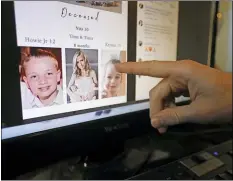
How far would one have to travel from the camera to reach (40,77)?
1.02 feet

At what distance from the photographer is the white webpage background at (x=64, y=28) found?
0.95ft

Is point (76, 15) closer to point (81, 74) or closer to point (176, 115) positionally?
point (81, 74)

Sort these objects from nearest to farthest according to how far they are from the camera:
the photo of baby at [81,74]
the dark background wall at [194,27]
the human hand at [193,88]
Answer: the human hand at [193,88] < the photo of baby at [81,74] < the dark background wall at [194,27]

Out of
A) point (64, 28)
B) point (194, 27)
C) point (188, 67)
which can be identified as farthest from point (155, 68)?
point (194, 27)

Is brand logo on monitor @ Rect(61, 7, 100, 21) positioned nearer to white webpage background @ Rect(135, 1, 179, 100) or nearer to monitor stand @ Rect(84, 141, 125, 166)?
white webpage background @ Rect(135, 1, 179, 100)

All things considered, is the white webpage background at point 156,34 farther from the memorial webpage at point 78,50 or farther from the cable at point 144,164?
the cable at point 144,164

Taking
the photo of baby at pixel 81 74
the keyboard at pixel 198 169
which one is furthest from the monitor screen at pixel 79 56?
the keyboard at pixel 198 169

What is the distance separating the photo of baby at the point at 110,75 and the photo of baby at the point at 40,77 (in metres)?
0.07

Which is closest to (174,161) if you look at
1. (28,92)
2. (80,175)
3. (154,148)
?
(154,148)

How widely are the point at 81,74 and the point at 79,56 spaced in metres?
0.03

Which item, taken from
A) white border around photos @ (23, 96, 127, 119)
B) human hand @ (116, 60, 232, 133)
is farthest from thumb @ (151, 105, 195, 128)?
white border around photos @ (23, 96, 127, 119)

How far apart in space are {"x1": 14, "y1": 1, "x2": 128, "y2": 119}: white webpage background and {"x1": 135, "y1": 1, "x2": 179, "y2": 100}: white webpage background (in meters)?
0.04

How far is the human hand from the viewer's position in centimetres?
23

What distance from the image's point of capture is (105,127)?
1.26 ft
